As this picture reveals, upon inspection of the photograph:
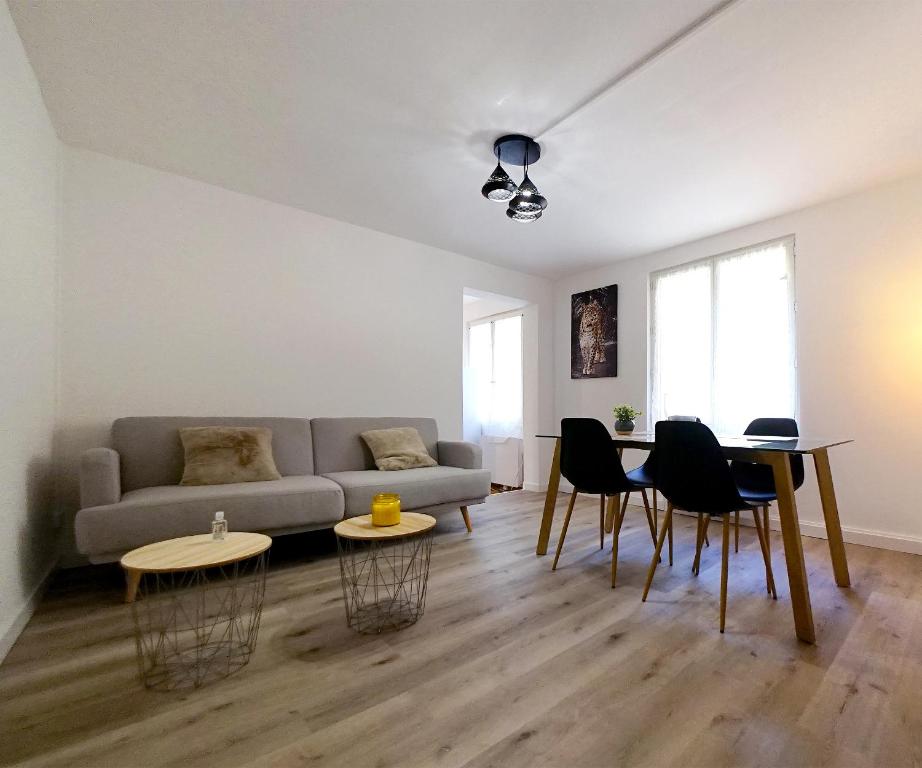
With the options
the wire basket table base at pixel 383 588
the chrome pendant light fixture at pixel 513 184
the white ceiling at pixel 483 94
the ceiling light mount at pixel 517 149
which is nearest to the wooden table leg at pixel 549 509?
the wire basket table base at pixel 383 588

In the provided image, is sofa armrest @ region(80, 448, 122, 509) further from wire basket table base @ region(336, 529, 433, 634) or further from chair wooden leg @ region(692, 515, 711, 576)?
chair wooden leg @ region(692, 515, 711, 576)

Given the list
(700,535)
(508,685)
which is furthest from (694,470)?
(508,685)

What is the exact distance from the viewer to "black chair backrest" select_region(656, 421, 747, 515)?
197cm

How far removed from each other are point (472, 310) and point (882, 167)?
4.35 meters

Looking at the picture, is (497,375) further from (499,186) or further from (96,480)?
(96,480)

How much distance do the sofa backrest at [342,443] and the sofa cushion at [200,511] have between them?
19.4 inches

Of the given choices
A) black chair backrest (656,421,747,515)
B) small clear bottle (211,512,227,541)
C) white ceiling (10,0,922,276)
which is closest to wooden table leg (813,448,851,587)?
black chair backrest (656,421,747,515)

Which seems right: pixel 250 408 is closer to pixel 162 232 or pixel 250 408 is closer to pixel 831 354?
pixel 162 232

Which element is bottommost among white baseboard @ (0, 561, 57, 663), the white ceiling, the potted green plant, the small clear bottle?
white baseboard @ (0, 561, 57, 663)

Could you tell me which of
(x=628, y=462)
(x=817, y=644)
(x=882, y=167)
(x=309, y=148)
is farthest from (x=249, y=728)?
(x=882, y=167)

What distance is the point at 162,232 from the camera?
3014 mm

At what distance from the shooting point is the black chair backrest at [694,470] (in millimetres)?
1971

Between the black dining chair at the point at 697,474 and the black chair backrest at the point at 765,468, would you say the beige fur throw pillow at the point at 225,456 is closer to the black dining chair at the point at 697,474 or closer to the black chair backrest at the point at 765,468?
the black dining chair at the point at 697,474

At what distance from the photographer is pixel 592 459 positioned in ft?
8.25
